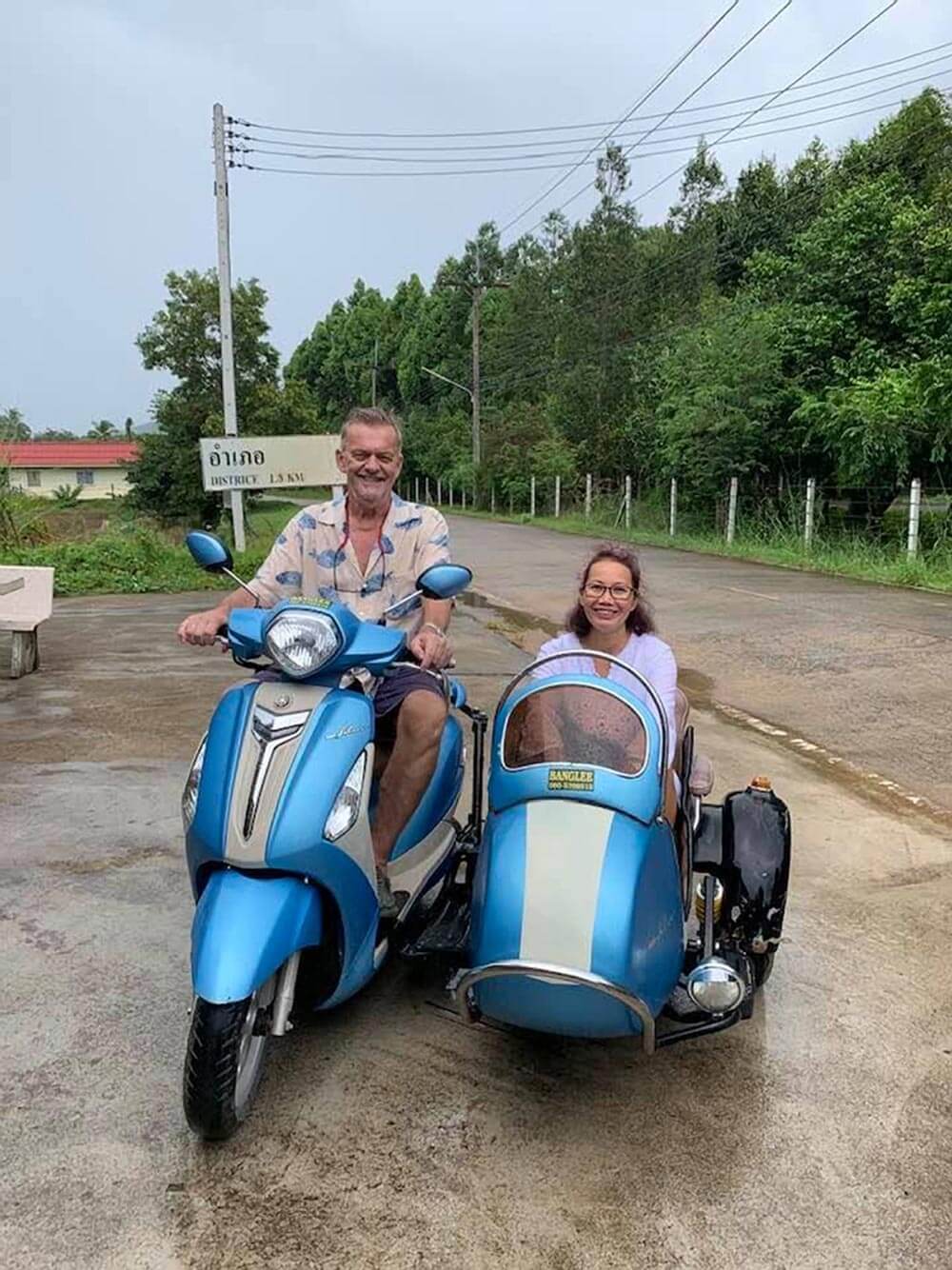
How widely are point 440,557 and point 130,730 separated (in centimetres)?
330

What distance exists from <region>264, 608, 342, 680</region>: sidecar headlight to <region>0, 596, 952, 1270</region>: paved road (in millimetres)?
1027

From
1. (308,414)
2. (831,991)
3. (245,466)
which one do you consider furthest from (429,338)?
(831,991)

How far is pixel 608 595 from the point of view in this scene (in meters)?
3.07

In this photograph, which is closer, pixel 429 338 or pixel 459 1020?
pixel 459 1020

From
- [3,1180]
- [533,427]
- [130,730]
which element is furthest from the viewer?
[533,427]

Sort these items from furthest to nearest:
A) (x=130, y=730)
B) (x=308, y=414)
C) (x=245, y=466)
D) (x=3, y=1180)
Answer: (x=308, y=414) → (x=245, y=466) → (x=130, y=730) → (x=3, y=1180)

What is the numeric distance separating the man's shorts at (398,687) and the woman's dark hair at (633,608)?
20.4 inches

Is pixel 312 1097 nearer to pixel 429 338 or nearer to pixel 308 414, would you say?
pixel 308 414

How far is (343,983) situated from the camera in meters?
2.50

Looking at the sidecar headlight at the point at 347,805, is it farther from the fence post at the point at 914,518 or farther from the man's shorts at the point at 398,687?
the fence post at the point at 914,518

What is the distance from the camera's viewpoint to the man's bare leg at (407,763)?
9.42 ft

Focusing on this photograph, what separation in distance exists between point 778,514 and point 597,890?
18.2 metres

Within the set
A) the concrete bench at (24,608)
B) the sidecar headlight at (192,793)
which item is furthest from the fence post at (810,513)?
the sidecar headlight at (192,793)

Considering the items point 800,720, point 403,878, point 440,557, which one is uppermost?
point 440,557
